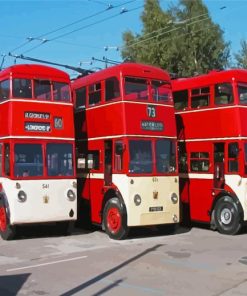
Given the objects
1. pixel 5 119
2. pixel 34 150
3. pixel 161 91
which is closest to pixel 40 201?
pixel 34 150

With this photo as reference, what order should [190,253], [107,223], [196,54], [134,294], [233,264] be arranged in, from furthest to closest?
[196,54] < [107,223] < [190,253] < [233,264] < [134,294]

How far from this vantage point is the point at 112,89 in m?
15.6

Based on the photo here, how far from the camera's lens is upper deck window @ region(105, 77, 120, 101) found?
15.4 metres

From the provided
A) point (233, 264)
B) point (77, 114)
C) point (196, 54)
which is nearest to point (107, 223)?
point (77, 114)

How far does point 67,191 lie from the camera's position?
15.3 metres

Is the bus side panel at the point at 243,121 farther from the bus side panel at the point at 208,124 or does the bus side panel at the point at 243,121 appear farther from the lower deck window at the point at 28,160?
the lower deck window at the point at 28,160

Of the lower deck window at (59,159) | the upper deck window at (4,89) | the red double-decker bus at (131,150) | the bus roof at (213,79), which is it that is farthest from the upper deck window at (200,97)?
the upper deck window at (4,89)

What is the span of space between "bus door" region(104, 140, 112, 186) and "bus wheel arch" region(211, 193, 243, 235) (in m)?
3.29

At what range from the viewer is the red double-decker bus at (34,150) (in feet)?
48.0

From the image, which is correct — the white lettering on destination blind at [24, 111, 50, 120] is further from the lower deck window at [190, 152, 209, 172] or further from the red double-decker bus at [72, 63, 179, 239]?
the lower deck window at [190, 152, 209, 172]

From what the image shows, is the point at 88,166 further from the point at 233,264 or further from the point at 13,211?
the point at 233,264

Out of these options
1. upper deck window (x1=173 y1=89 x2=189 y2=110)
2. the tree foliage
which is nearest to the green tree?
the tree foliage

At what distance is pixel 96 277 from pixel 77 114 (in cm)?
818

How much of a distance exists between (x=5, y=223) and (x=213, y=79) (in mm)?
7160
